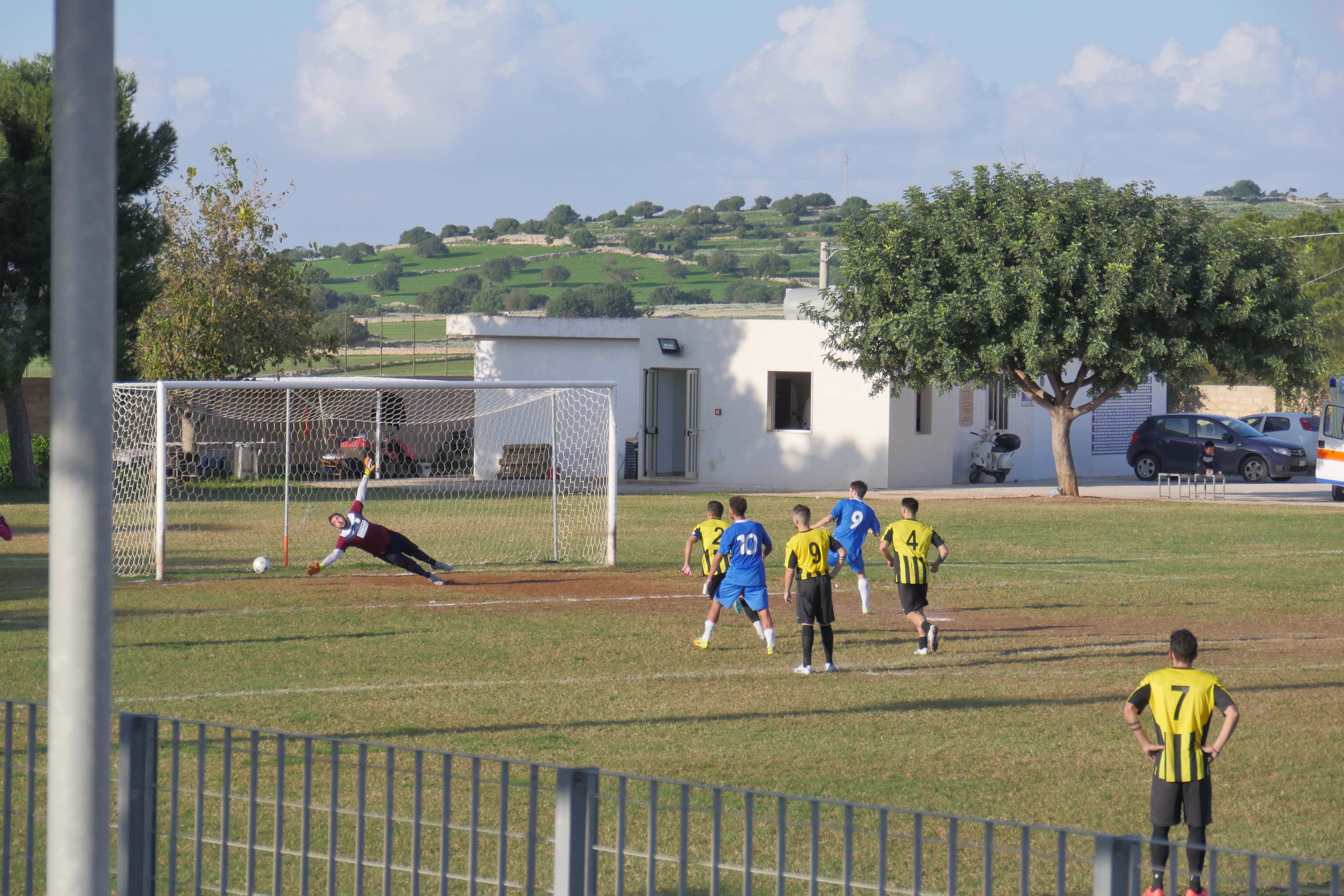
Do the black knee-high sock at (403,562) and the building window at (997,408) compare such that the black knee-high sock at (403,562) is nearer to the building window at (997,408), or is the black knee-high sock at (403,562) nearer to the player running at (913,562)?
the player running at (913,562)

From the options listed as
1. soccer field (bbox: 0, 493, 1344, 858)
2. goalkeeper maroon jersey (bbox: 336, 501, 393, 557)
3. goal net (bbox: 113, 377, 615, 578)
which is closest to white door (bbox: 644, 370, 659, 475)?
goal net (bbox: 113, 377, 615, 578)

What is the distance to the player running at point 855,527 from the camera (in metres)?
14.0

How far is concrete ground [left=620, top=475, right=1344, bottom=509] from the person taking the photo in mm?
31062

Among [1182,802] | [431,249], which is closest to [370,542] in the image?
[1182,802]

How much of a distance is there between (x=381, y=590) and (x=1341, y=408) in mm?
22520

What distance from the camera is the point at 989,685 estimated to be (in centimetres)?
1090

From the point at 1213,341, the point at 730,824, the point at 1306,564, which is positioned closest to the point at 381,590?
the point at 730,824

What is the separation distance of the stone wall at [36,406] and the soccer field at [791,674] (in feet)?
55.5

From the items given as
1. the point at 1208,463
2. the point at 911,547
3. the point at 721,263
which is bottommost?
the point at 911,547

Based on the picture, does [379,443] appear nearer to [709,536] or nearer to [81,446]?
[709,536]

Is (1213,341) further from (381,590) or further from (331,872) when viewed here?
(331,872)

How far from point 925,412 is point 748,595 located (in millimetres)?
24702

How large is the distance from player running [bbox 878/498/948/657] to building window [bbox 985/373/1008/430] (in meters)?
26.1

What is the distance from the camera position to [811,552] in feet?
36.7
